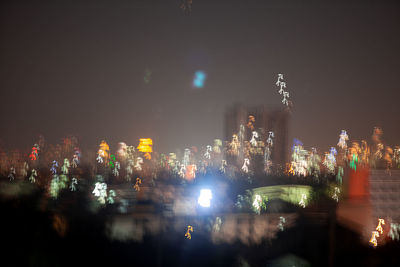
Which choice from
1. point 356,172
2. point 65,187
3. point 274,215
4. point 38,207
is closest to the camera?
point 356,172

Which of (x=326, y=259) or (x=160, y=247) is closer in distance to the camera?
(x=160, y=247)

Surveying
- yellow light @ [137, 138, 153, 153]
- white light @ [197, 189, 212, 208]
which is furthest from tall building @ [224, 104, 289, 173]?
white light @ [197, 189, 212, 208]

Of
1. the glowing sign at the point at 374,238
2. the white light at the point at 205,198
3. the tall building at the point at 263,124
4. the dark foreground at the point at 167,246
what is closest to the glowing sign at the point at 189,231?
the dark foreground at the point at 167,246

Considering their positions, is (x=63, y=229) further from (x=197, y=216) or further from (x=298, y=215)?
(x=298, y=215)

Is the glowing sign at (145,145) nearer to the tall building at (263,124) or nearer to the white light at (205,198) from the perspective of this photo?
the white light at (205,198)

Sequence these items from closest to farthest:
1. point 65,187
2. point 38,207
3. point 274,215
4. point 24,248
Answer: point 24,248, point 274,215, point 38,207, point 65,187

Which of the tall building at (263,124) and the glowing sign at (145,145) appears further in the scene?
the tall building at (263,124)

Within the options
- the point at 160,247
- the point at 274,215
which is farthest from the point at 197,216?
the point at 274,215
